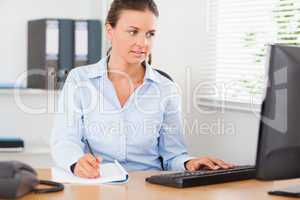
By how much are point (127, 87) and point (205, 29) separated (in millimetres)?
839

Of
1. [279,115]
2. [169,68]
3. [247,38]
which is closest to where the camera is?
[279,115]

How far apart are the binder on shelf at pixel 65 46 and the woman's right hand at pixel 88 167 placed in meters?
1.39

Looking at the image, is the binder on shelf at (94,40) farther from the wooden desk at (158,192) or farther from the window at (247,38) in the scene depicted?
the wooden desk at (158,192)

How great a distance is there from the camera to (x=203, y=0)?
304 centimetres

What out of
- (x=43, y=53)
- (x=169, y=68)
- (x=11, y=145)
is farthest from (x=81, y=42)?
(x=11, y=145)

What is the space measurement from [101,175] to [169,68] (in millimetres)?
1322

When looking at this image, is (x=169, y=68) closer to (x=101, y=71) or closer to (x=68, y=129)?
(x=101, y=71)

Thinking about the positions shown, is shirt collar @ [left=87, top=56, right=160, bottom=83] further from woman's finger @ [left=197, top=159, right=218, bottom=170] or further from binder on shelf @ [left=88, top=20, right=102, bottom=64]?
binder on shelf @ [left=88, top=20, right=102, bottom=64]

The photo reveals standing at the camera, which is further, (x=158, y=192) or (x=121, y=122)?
(x=121, y=122)

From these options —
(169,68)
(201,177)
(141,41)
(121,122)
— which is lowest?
(201,177)

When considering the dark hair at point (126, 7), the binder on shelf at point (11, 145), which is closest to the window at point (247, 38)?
the dark hair at point (126, 7)

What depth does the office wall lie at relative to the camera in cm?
284

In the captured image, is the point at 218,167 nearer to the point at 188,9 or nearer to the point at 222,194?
the point at 222,194

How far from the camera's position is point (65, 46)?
320cm
